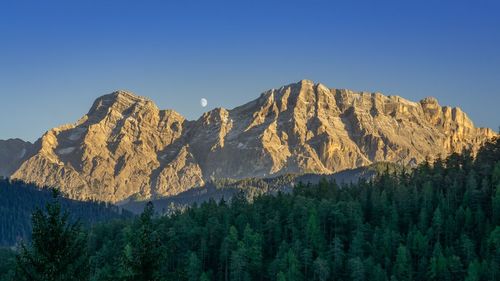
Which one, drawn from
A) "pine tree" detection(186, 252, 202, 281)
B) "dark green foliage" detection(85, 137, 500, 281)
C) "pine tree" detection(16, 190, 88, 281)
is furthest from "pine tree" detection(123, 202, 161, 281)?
"pine tree" detection(186, 252, 202, 281)

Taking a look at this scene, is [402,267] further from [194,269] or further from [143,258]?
[143,258]

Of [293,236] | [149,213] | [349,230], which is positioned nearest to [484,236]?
[349,230]

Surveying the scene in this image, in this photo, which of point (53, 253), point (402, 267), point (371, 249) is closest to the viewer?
point (53, 253)

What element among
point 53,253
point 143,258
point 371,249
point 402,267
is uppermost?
point 371,249

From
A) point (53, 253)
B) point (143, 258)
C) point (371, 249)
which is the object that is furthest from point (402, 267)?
Answer: point (53, 253)

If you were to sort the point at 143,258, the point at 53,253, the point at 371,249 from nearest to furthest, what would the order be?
1. the point at 53,253
2. the point at 143,258
3. the point at 371,249

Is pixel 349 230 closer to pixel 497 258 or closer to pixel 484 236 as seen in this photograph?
pixel 484 236

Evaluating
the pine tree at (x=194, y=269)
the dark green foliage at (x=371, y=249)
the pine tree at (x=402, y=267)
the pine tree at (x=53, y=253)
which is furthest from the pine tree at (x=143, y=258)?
the pine tree at (x=194, y=269)

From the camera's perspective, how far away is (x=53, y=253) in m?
38.3

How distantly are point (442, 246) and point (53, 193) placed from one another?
154742mm

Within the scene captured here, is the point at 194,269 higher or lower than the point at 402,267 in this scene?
lower

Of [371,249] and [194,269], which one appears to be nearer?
[194,269]

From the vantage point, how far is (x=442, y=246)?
179 m

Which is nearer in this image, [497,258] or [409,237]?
[497,258]
